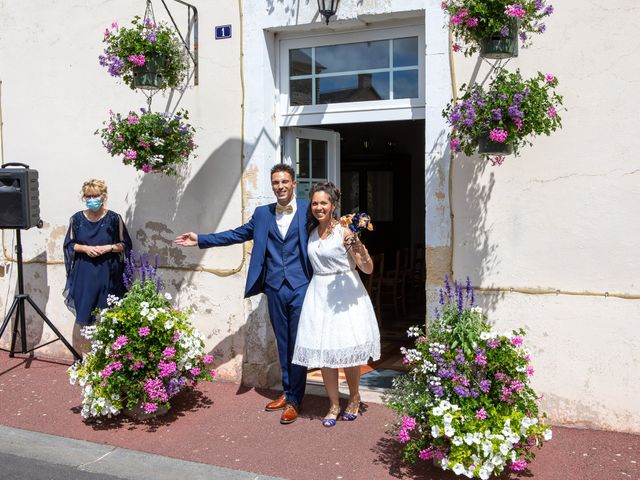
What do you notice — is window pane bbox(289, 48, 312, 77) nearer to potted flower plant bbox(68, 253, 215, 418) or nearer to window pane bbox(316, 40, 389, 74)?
window pane bbox(316, 40, 389, 74)

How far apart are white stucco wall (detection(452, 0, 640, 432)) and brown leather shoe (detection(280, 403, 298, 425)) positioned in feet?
5.41

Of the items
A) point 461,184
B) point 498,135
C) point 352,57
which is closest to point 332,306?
point 461,184

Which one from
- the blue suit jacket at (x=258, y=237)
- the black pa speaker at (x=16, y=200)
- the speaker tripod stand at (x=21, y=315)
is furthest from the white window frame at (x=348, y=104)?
the speaker tripod stand at (x=21, y=315)

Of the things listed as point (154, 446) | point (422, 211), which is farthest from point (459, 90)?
point (422, 211)

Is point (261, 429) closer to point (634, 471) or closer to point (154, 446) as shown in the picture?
point (154, 446)

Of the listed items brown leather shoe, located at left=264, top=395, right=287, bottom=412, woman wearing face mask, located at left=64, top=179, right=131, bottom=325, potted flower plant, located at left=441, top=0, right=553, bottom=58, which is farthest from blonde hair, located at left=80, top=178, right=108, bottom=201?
potted flower plant, located at left=441, top=0, right=553, bottom=58

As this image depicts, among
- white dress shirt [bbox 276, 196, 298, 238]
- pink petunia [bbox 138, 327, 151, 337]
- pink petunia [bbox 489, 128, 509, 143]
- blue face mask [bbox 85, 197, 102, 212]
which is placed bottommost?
pink petunia [bbox 138, 327, 151, 337]

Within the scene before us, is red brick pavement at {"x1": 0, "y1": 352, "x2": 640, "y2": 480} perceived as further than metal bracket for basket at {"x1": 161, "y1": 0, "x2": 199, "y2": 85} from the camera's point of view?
No

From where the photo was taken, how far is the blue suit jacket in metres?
5.30

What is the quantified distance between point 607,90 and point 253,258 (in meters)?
2.82

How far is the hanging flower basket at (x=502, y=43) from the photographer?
4.57 metres

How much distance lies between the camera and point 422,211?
1345cm

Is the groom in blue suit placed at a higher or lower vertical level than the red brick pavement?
higher

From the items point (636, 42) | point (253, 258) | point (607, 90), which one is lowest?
point (253, 258)
